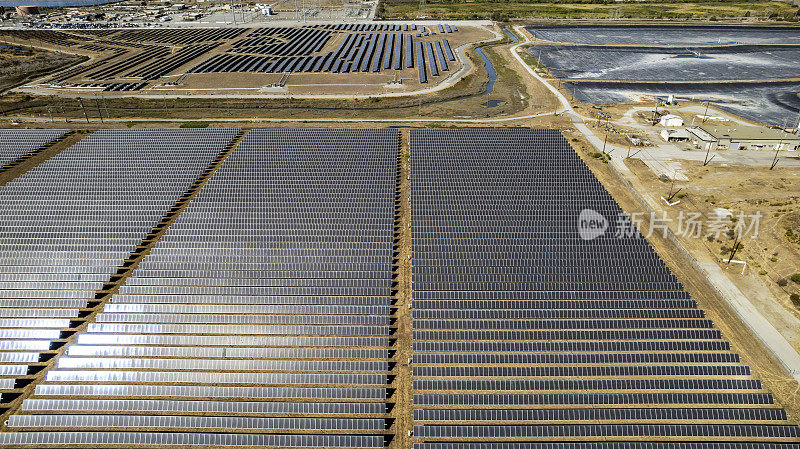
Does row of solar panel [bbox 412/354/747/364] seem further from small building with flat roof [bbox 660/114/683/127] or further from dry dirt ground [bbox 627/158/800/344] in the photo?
small building with flat roof [bbox 660/114/683/127]

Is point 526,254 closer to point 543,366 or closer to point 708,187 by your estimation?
point 543,366

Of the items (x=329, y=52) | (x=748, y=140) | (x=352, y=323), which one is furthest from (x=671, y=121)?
(x=329, y=52)

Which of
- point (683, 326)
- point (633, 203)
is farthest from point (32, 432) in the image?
point (633, 203)

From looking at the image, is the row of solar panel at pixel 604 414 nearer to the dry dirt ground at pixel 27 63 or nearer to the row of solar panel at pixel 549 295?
the row of solar panel at pixel 549 295

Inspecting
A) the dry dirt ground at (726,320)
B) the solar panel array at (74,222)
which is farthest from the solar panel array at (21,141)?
the dry dirt ground at (726,320)

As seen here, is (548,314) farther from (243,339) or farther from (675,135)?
(675,135)

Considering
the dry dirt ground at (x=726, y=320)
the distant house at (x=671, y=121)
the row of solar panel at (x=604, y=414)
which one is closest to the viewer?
the row of solar panel at (x=604, y=414)

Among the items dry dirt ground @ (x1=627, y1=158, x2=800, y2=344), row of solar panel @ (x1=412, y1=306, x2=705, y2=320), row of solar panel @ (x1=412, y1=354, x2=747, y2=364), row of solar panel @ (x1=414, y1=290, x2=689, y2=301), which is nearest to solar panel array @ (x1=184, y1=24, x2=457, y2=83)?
dry dirt ground @ (x1=627, y1=158, x2=800, y2=344)
